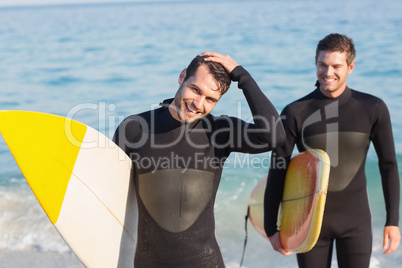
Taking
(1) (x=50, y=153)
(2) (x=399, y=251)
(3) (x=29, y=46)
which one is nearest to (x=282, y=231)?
(1) (x=50, y=153)

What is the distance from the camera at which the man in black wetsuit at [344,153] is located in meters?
2.89

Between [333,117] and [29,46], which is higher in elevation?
[333,117]

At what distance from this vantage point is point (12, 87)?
12727 mm

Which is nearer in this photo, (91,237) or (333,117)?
(91,237)

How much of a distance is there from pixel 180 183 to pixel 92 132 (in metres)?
0.51

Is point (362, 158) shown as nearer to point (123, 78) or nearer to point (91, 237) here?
point (91, 237)

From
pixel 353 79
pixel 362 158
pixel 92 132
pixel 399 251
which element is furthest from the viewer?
pixel 353 79

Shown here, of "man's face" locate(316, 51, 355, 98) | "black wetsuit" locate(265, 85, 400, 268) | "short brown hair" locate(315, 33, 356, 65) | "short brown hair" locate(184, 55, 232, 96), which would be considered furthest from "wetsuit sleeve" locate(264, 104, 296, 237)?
"short brown hair" locate(184, 55, 232, 96)

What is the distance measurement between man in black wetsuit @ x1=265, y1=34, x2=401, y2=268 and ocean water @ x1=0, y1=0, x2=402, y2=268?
73.6 inches

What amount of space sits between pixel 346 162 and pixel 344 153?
5 centimetres

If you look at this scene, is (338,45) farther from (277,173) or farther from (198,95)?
(198,95)

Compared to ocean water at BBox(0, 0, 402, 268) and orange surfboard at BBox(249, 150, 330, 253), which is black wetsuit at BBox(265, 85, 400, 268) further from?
ocean water at BBox(0, 0, 402, 268)

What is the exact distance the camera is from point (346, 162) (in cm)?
291

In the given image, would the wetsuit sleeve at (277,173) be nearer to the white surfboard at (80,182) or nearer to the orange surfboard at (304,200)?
the orange surfboard at (304,200)
